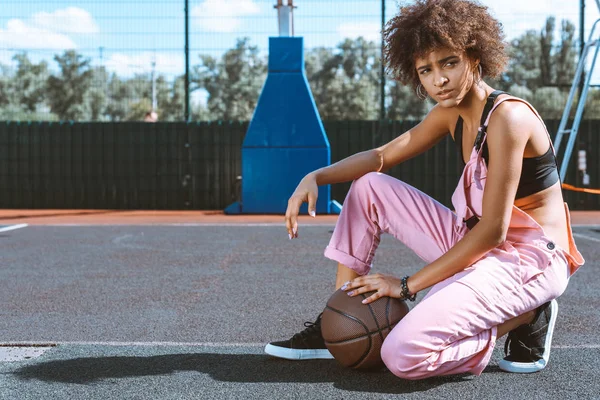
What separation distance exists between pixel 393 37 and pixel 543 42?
10103 millimetres

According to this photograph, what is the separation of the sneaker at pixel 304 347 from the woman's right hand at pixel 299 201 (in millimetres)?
407

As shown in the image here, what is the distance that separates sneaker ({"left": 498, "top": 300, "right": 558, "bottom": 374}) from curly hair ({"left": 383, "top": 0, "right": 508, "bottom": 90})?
0.96 m

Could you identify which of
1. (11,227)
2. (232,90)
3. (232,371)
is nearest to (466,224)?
(232,371)

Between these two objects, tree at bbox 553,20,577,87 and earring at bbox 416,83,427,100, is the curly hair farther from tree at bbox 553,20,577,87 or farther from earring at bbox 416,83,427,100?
tree at bbox 553,20,577,87

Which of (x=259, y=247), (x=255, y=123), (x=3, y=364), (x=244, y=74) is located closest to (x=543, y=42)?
(x=255, y=123)

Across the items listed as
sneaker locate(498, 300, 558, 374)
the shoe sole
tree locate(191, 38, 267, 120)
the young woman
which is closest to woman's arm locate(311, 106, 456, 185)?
the young woman

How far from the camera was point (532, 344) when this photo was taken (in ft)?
9.45

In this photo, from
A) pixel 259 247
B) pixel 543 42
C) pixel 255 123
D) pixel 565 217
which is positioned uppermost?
pixel 543 42

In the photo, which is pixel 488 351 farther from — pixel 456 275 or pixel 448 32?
pixel 448 32

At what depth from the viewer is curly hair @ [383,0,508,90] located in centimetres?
273

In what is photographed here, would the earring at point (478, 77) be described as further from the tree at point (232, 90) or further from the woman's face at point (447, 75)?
the tree at point (232, 90)

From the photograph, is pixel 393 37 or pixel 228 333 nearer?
pixel 393 37

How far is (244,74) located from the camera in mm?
29219

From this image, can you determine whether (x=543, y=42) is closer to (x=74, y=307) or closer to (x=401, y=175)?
(x=401, y=175)
